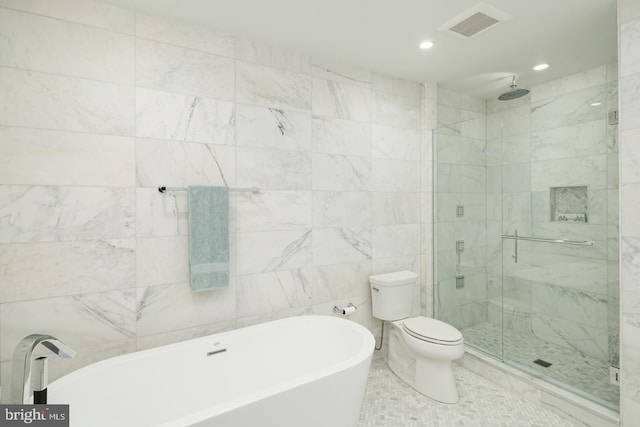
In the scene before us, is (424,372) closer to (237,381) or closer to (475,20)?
(237,381)

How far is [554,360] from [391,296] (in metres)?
1.37

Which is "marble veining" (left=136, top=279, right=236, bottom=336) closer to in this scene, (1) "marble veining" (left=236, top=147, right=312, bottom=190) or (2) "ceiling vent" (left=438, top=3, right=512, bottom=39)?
(1) "marble veining" (left=236, top=147, right=312, bottom=190)

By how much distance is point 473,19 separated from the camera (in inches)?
76.4

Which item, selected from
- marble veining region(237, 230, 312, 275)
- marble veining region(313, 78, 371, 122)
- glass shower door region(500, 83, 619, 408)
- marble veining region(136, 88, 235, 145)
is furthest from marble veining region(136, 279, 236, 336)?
glass shower door region(500, 83, 619, 408)

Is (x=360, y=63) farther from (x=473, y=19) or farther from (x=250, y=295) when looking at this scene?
(x=250, y=295)

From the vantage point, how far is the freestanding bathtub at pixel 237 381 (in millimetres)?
1337

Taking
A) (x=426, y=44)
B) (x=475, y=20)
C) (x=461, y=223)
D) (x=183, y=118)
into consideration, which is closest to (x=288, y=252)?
(x=183, y=118)

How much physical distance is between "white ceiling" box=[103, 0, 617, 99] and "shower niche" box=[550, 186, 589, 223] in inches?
42.4

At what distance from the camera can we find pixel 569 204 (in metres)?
2.41

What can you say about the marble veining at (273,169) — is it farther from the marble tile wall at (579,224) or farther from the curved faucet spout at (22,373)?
the marble tile wall at (579,224)

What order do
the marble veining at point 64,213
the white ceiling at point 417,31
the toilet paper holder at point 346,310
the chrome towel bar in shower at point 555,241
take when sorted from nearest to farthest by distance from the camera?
the marble veining at point 64,213, the white ceiling at point 417,31, the chrome towel bar in shower at point 555,241, the toilet paper holder at point 346,310

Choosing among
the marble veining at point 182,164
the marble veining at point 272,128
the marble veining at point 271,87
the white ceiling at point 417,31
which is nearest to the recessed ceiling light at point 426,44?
the white ceiling at point 417,31

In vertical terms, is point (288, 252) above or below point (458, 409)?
above

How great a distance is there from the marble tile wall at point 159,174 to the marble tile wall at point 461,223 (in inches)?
29.8
